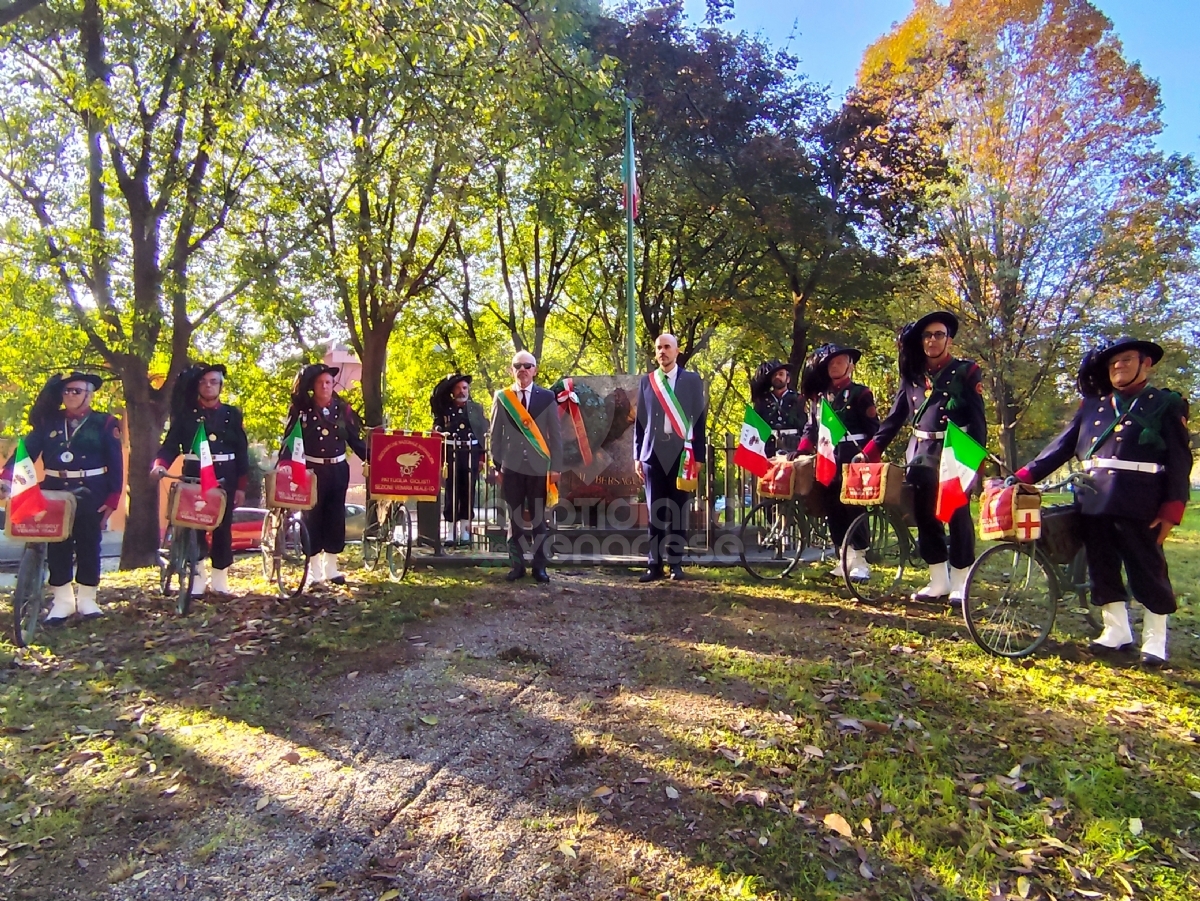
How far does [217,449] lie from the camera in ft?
22.2

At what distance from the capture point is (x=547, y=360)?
28.1 metres

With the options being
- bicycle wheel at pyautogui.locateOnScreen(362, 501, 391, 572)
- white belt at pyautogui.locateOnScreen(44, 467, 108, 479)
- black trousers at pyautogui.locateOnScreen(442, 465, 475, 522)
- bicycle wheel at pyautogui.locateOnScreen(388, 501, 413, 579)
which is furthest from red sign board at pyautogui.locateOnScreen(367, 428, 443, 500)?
white belt at pyautogui.locateOnScreen(44, 467, 108, 479)

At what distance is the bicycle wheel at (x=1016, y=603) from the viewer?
16.3 feet

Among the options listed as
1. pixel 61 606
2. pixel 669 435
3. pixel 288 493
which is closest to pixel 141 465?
pixel 61 606

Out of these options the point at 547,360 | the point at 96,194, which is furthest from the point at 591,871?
the point at 547,360

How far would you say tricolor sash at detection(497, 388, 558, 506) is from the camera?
23.4 feet

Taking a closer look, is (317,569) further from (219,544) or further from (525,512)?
(525,512)

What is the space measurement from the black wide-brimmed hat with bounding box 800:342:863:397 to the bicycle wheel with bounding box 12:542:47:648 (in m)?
6.53

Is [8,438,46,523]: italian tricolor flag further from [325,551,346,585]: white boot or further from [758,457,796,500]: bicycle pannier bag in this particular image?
[758,457,796,500]: bicycle pannier bag

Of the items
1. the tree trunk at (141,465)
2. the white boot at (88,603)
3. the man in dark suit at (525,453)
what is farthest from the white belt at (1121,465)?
the tree trunk at (141,465)

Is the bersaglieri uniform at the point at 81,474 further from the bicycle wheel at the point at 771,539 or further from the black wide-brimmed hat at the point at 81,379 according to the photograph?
the bicycle wheel at the point at 771,539

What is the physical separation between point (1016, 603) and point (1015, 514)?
2.38 ft

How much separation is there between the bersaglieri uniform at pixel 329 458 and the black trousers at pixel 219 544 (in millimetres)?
690

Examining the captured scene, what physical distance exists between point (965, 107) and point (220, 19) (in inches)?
590
